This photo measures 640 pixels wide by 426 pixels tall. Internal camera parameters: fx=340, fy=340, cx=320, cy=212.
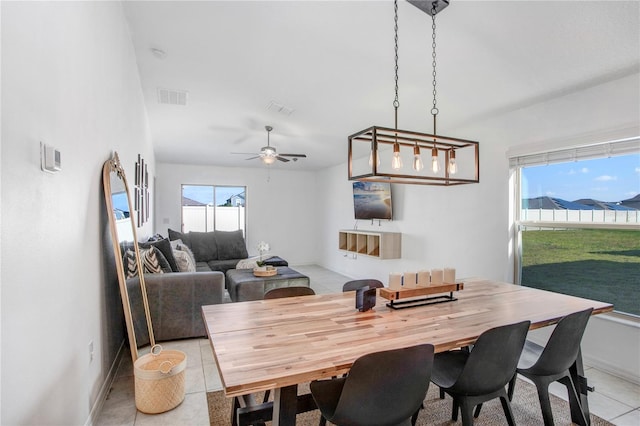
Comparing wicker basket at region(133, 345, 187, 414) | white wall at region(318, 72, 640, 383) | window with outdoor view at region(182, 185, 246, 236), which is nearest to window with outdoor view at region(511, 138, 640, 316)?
white wall at region(318, 72, 640, 383)

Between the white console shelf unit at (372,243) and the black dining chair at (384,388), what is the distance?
421cm

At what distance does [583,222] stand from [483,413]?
2101 mm

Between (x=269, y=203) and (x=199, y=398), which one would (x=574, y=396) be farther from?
(x=269, y=203)

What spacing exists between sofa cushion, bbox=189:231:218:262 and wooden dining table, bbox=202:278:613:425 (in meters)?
4.78

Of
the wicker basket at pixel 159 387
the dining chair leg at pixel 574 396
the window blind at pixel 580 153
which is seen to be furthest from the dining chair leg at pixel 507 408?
the window blind at pixel 580 153

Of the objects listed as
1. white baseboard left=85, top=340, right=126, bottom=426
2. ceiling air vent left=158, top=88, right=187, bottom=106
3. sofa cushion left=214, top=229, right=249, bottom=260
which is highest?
ceiling air vent left=158, top=88, right=187, bottom=106

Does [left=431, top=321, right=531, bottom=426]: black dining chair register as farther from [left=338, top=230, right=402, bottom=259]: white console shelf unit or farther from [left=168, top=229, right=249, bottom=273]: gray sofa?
[left=168, top=229, right=249, bottom=273]: gray sofa

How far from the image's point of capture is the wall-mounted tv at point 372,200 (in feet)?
19.2

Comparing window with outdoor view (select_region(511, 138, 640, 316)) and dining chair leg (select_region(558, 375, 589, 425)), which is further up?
window with outdoor view (select_region(511, 138, 640, 316))

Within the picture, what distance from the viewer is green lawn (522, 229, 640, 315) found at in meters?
2.94

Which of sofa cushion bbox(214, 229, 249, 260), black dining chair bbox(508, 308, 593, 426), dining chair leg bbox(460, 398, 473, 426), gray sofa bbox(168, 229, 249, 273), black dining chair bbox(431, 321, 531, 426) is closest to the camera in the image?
black dining chair bbox(431, 321, 531, 426)

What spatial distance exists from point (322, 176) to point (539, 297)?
21.8 ft

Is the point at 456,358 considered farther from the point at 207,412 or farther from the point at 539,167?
the point at 539,167

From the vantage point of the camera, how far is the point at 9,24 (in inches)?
44.0
